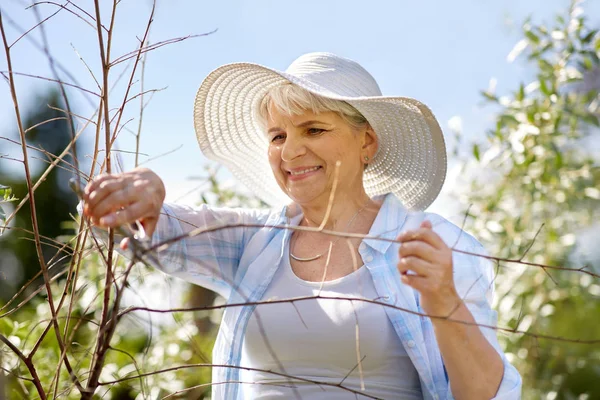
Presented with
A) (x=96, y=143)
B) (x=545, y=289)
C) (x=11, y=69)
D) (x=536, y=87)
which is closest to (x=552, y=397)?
(x=545, y=289)

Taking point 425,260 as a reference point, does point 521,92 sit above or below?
above

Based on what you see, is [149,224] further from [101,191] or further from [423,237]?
[423,237]

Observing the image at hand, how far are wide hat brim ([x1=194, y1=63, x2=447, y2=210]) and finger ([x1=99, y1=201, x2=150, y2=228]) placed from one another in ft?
1.91

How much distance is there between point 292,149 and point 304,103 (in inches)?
4.3

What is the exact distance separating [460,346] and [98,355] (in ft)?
2.15

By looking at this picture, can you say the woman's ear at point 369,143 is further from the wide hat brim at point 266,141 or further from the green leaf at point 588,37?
the green leaf at point 588,37

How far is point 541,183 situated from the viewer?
287 cm

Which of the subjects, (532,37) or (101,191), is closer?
(101,191)

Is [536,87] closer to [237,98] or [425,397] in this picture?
[237,98]

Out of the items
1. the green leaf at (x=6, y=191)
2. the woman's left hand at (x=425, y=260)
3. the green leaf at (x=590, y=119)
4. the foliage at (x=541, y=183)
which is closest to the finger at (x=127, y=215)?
the green leaf at (x=6, y=191)

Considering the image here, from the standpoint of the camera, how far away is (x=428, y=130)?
180cm

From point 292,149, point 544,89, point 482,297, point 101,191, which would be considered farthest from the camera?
point 544,89

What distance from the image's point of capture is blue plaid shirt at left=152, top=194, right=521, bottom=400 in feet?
4.84

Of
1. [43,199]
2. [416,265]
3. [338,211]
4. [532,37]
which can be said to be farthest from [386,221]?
[43,199]
